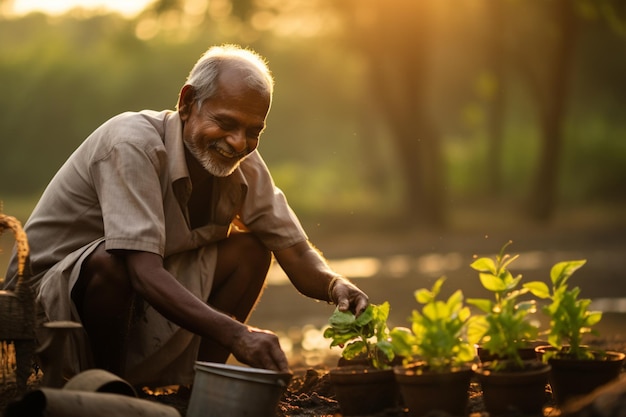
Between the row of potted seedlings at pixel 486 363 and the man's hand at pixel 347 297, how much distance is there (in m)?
0.16

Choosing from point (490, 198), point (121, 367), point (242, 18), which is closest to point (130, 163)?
point (121, 367)

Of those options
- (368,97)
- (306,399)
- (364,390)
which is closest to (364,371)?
(364,390)

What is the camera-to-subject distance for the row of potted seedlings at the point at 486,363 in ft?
12.9

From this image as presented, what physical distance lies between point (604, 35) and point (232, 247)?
27606 mm

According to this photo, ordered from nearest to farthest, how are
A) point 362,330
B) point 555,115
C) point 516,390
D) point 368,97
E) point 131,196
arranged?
point 516,390, point 362,330, point 131,196, point 555,115, point 368,97

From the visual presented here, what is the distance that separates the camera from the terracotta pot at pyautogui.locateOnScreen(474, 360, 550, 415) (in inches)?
154

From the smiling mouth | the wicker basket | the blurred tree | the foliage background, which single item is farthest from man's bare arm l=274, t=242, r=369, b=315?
the blurred tree

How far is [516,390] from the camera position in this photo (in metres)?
3.93

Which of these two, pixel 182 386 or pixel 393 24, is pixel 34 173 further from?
pixel 182 386

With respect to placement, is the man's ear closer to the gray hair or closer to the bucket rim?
the gray hair

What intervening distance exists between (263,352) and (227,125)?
45.2 inches

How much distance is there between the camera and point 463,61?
4291cm

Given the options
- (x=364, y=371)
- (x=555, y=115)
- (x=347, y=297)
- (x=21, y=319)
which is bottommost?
(x=364, y=371)

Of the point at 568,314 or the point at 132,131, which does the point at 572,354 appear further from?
the point at 132,131
